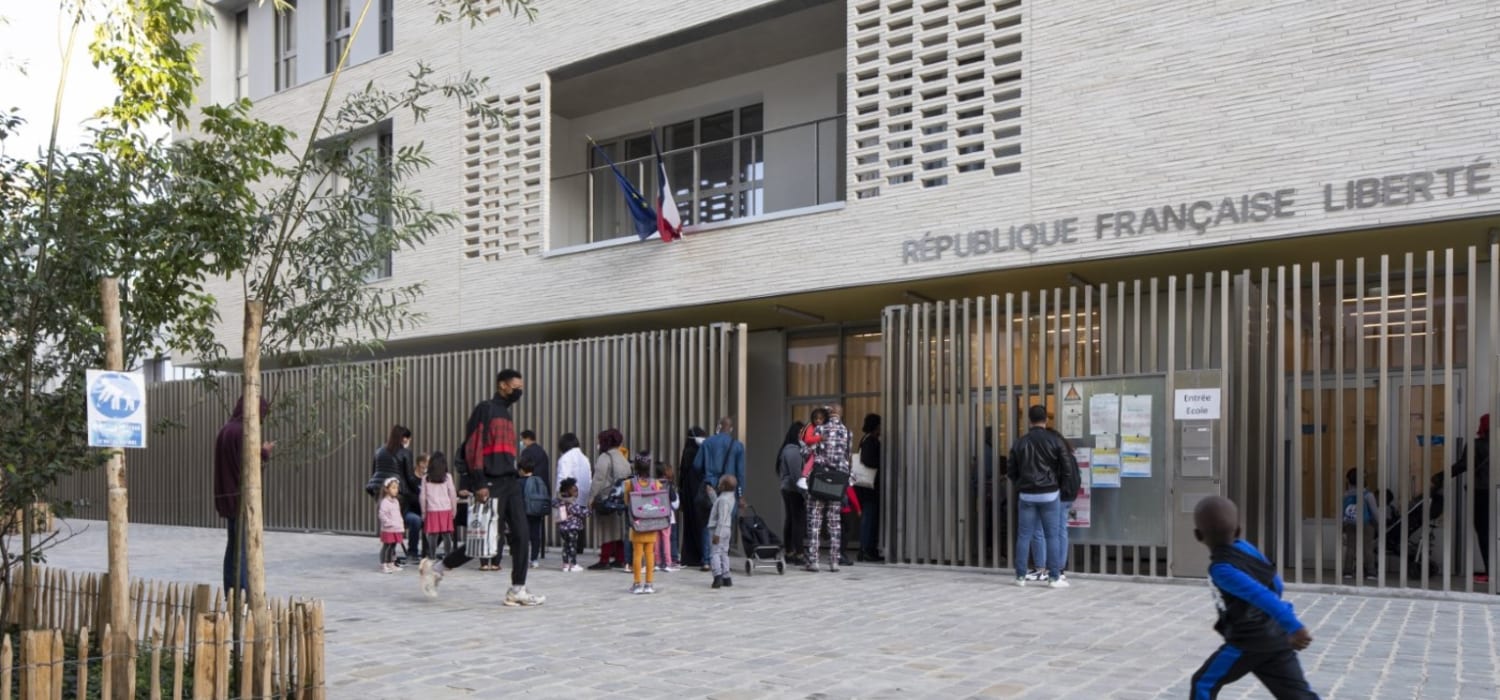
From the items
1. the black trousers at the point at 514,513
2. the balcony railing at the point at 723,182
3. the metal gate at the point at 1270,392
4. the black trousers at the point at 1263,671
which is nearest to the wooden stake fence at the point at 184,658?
the black trousers at the point at 514,513

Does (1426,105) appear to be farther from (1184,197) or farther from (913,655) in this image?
(913,655)

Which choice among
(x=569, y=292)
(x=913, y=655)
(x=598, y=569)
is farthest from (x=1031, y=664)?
(x=569, y=292)

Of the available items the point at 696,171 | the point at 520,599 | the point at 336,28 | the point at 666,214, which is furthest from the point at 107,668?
the point at 336,28

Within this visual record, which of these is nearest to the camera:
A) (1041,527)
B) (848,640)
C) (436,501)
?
(848,640)

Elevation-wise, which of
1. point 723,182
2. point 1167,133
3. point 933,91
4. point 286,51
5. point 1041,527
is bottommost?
point 1041,527

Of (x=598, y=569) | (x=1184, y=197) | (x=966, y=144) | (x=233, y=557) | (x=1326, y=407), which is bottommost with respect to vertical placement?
(x=598, y=569)

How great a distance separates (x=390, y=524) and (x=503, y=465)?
→ 447cm

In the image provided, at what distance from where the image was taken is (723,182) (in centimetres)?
1878

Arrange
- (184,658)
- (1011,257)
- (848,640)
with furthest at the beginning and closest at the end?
(1011,257) → (848,640) → (184,658)

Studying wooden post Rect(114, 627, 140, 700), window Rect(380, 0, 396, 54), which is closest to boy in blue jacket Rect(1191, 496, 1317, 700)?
wooden post Rect(114, 627, 140, 700)

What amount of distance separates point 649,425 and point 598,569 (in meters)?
2.89

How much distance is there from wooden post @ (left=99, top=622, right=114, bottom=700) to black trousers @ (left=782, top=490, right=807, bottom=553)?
9.26 metres

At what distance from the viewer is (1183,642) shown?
28.0 ft

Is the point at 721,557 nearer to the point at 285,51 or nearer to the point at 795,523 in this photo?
the point at 795,523
